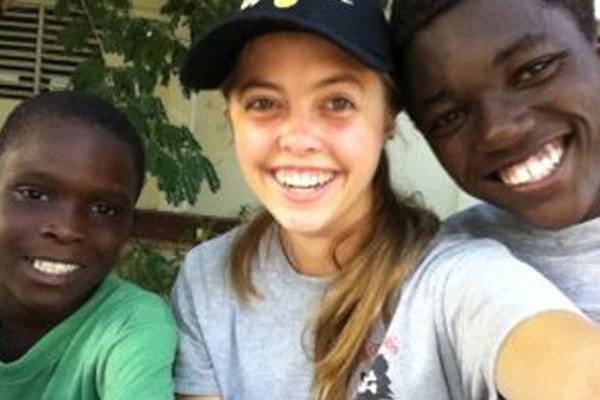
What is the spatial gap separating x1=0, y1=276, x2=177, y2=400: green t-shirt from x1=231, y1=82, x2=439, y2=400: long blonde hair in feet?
0.59

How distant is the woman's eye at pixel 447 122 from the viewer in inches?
70.2

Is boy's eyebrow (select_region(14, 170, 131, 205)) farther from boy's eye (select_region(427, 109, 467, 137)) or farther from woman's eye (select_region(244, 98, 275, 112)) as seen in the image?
boy's eye (select_region(427, 109, 467, 137))

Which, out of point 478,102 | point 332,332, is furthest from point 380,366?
point 478,102

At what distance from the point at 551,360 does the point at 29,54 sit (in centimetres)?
409

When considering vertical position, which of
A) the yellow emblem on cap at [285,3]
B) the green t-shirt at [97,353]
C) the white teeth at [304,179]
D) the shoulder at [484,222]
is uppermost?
the yellow emblem on cap at [285,3]

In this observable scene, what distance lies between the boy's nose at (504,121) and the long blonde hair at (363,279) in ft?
0.76

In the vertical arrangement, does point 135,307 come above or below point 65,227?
below

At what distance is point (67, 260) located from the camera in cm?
199

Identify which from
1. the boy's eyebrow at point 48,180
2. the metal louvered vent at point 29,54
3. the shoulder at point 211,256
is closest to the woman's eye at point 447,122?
the shoulder at point 211,256

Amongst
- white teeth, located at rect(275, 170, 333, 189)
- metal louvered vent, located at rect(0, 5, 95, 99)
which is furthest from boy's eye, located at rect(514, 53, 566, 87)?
metal louvered vent, located at rect(0, 5, 95, 99)

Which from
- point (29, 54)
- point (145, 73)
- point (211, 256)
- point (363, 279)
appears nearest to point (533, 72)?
point (363, 279)

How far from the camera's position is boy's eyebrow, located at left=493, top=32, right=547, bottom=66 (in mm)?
1724

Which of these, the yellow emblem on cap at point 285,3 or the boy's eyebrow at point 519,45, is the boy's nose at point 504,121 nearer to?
the boy's eyebrow at point 519,45

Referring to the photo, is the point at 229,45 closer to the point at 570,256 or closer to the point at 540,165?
the point at 540,165
